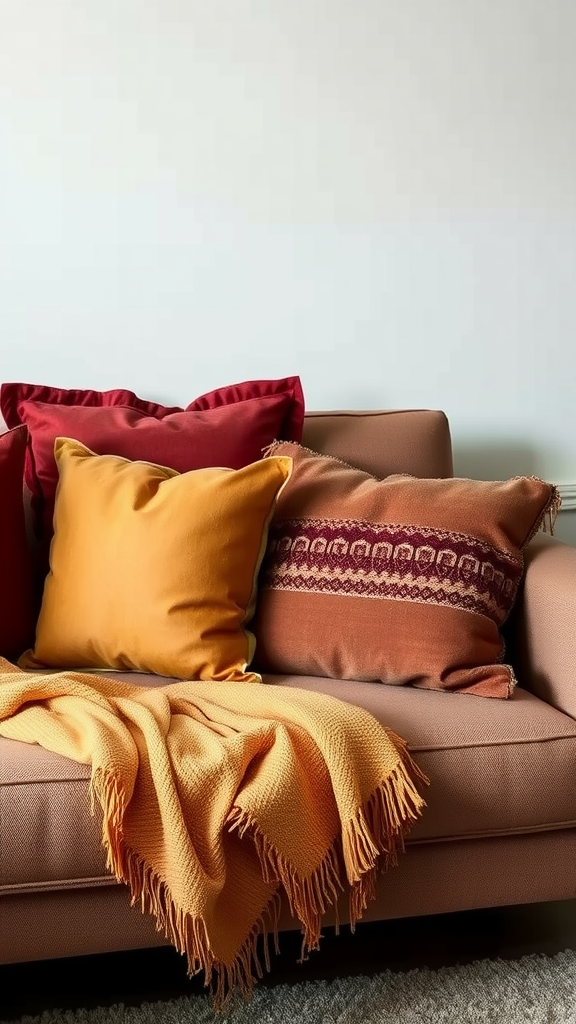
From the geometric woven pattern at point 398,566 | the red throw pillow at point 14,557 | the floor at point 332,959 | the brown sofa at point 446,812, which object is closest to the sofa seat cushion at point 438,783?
the brown sofa at point 446,812

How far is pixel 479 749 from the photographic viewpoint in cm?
148

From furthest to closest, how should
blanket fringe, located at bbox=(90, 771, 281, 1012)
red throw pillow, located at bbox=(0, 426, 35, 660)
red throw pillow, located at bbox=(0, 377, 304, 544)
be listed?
red throw pillow, located at bbox=(0, 377, 304, 544) → red throw pillow, located at bbox=(0, 426, 35, 660) → blanket fringe, located at bbox=(90, 771, 281, 1012)

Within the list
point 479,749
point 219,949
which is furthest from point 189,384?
point 219,949

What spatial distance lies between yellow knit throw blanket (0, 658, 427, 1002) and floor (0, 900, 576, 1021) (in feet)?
0.64

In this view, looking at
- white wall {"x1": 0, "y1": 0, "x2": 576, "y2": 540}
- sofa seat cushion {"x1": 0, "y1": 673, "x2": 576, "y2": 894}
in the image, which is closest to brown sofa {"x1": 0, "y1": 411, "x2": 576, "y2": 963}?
sofa seat cushion {"x1": 0, "y1": 673, "x2": 576, "y2": 894}

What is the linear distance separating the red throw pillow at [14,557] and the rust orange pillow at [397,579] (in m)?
0.42

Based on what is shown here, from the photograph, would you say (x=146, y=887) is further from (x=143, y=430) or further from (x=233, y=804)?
(x=143, y=430)

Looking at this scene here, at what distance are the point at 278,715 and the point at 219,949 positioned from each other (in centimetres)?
32

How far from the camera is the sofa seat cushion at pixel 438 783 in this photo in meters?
1.32

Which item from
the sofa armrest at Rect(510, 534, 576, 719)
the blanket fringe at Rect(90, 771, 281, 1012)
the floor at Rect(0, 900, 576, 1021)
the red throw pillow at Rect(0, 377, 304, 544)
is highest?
the red throw pillow at Rect(0, 377, 304, 544)

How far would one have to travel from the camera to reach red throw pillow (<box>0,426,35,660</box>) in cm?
180

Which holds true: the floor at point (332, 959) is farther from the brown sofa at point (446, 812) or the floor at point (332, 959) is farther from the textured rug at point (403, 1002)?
the brown sofa at point (446, 812)

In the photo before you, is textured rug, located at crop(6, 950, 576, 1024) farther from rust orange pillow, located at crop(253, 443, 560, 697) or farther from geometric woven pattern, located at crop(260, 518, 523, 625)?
geometric woven pattern, located at crop(260, 518, 523, 625)

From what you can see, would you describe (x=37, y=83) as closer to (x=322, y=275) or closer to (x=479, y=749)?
(x=322, y=275)
